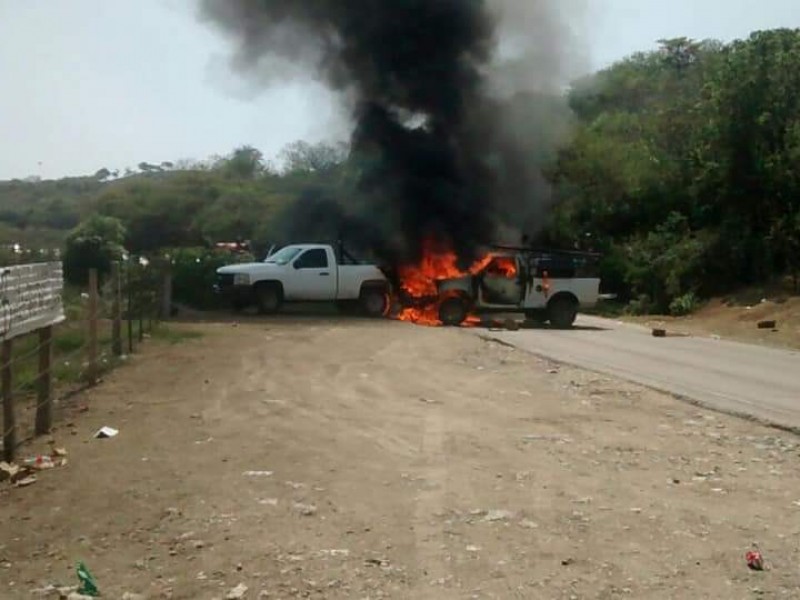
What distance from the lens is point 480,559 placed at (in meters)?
5.86

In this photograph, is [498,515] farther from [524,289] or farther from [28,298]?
[524,289]

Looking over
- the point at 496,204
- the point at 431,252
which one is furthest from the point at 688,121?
the point at 431,252

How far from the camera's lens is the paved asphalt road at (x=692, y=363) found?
41.0 feet

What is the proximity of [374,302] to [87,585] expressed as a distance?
21303 millimetres

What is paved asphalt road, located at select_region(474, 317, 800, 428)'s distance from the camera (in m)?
12.5

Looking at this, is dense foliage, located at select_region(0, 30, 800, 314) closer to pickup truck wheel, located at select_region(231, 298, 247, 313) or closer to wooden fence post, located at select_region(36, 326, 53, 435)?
pickup truck wheel, located at select_region(231, 298, 247, 313)

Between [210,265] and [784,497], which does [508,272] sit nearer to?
[210,265]

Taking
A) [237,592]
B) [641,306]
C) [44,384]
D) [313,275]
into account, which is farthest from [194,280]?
[237,592]

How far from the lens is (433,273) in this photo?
25.9m

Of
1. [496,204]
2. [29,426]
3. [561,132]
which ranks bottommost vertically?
[29,426]

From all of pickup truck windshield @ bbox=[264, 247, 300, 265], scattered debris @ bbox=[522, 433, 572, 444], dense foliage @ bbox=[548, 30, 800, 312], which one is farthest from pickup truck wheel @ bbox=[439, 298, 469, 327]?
scattered debris @ bbox=[522, 433, 572, 444]

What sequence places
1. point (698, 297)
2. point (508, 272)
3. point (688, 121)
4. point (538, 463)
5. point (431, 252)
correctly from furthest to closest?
point (688, 121), point (698, 297), point (431, 252), point (508, 272), point (538, 463)

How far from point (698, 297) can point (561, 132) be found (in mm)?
6468

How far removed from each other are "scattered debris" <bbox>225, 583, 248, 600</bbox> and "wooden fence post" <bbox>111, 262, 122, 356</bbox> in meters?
10.2
